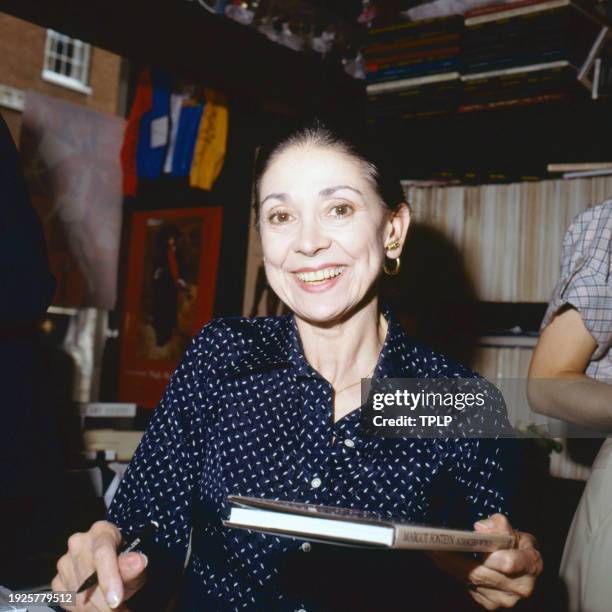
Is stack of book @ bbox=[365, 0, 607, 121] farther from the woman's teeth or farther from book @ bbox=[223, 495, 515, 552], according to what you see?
book @ bbox=[223, 495, 515, 552]

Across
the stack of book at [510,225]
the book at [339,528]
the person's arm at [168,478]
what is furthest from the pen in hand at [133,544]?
the stack of book at [510,225]

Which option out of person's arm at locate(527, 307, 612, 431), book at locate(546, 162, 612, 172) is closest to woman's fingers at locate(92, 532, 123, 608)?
person's arm at locate(527, 307, 612, 431)

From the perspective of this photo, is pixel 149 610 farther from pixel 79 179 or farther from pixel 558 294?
pixel 79 179

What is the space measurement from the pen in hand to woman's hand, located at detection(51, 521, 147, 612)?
12mm

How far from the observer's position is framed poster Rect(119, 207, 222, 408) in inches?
136

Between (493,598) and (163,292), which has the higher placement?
(163,292)

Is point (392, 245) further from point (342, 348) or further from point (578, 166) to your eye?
point (578, 166)

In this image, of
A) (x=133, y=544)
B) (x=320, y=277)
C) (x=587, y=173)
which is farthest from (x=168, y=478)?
(x=587, y=173)

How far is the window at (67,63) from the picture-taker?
1138 cm

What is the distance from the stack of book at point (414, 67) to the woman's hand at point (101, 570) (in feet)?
5.96

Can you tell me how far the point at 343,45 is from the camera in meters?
2.63

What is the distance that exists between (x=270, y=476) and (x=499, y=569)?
42 cm

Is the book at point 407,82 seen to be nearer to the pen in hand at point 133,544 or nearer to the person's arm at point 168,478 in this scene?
the person's arm at point 168,478

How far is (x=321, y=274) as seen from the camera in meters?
1.18
